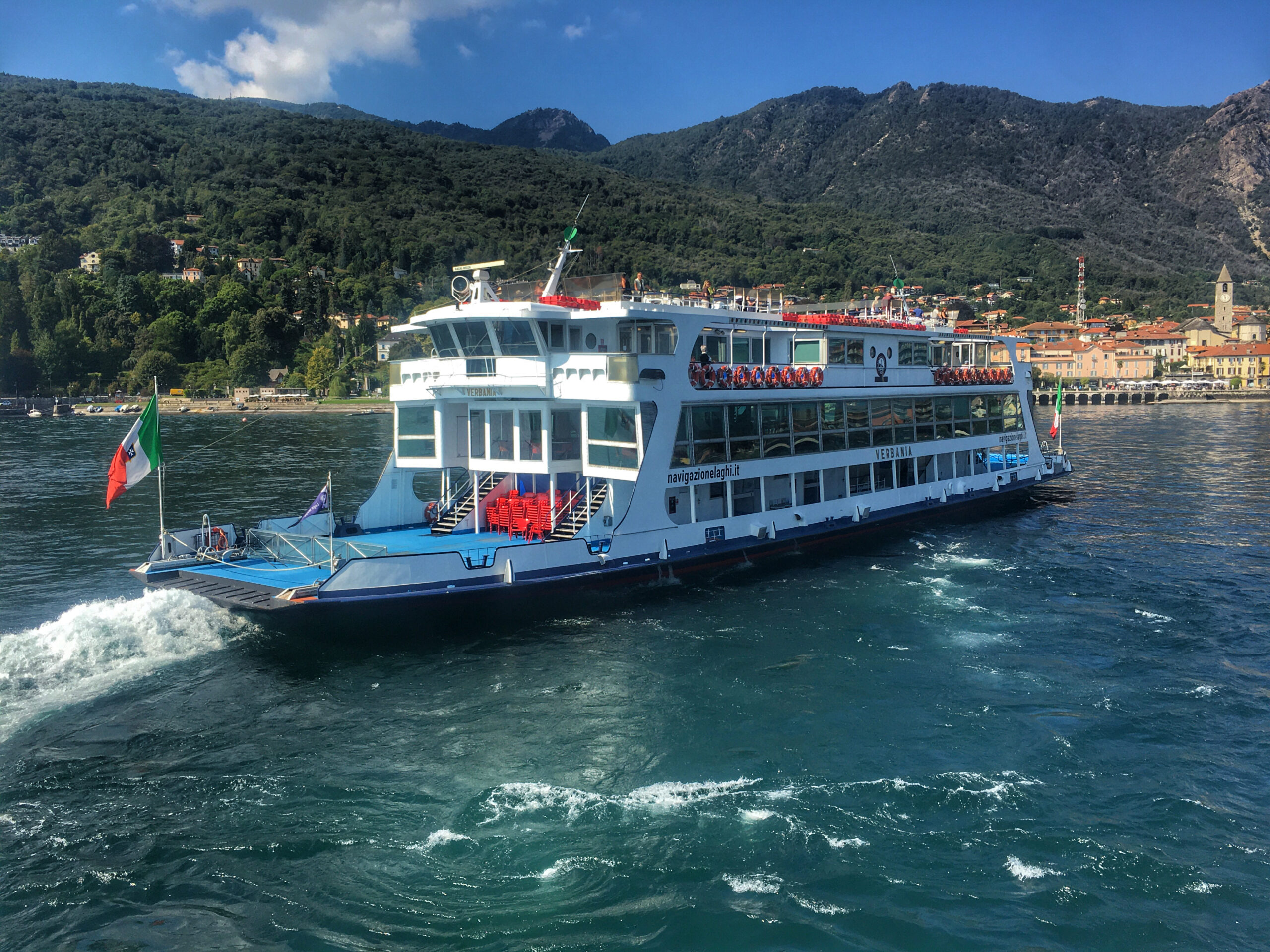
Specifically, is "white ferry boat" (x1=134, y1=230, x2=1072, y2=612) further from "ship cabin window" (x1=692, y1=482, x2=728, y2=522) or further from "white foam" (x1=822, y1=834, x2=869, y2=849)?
"white foam" (x1=822, y1=834, x2=869, y2=849)

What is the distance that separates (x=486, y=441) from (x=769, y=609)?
8.30 m

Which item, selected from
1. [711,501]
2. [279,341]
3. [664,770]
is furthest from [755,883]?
[279,341]

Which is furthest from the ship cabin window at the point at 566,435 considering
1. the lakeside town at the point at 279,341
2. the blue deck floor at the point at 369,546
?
the lakeside town at the point at 279,341

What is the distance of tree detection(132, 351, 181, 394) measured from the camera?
10975 cm

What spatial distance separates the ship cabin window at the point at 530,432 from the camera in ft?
71.0

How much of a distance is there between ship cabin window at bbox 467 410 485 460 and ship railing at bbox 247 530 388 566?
404 centimetres

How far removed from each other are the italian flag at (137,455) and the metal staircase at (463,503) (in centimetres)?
694

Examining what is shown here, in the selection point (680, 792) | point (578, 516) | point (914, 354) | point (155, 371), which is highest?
point (155, 371)

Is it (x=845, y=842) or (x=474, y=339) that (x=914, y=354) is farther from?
(x=845, y=842)

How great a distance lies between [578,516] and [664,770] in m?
9.44

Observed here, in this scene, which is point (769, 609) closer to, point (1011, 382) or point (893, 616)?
point (893, 616)

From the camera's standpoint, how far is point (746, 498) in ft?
76.8

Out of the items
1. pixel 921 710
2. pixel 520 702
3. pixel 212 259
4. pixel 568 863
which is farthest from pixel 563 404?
pixel 212 259

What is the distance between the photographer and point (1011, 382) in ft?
110
